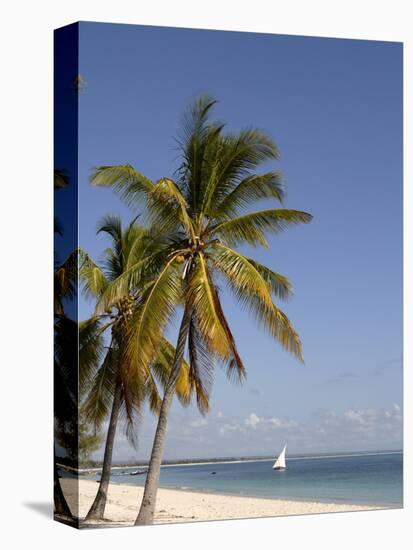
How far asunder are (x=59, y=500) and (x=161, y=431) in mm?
1566

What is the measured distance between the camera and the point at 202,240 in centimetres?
2427

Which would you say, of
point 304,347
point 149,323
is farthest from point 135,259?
point 304,347

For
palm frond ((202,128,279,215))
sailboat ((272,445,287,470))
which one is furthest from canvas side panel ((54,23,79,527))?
sailboat ((272,445,287,470))

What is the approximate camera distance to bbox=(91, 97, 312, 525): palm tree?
78.3ft

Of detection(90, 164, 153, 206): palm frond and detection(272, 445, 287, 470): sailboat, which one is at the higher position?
detection(90, 164, 153, 206): palm frond

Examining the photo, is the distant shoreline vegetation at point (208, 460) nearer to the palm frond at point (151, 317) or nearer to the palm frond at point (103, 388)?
the palm frond at point (103, 388)

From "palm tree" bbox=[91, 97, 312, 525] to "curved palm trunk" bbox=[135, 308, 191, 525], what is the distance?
13mm

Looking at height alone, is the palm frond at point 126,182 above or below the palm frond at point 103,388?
above

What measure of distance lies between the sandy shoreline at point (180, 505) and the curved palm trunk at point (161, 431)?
0.50 ft

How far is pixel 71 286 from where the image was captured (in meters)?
23.5

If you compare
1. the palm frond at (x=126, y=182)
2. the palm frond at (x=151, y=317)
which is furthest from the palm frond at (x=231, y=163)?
the palm frond at (x=151, y=317)

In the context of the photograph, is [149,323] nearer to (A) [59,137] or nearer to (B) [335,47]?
(A) [59,137]

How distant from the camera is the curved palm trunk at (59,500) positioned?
77.6ft

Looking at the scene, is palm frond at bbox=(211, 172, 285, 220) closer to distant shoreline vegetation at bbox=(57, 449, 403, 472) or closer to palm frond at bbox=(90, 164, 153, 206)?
palm frond at bbox=(90, 164, 153, 206)
